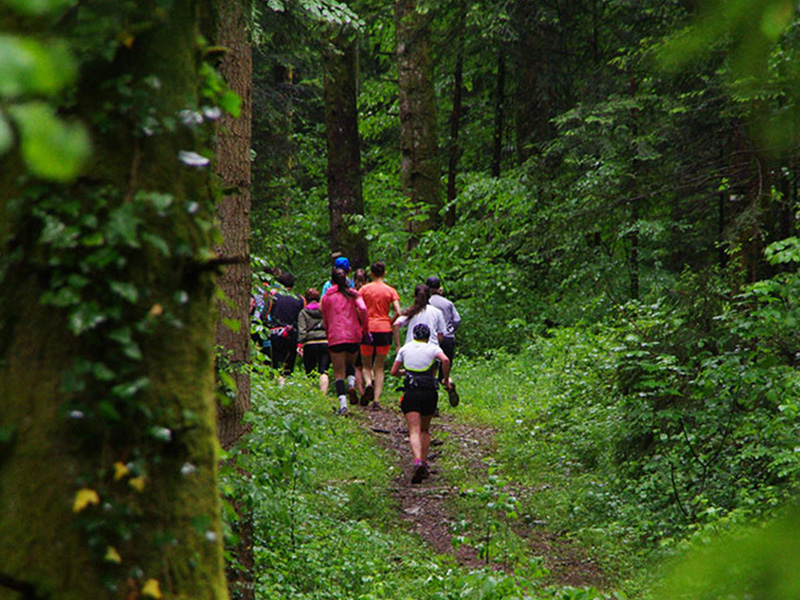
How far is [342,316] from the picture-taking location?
12.6 metres

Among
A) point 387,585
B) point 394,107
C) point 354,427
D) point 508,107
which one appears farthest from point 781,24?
point 394,107

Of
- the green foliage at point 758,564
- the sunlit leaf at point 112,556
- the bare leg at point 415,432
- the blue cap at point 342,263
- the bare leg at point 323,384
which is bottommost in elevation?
the bare leg at point 415,432

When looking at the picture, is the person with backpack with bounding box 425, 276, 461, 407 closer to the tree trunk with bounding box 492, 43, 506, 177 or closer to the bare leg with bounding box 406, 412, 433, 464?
the bare leg with bounding box 406, 412, 433, 464

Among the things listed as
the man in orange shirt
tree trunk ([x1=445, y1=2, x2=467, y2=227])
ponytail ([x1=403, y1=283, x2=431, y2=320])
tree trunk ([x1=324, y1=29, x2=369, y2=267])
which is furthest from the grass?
tree trunk ([x1=445, y1=2, x2=467, y2=227])

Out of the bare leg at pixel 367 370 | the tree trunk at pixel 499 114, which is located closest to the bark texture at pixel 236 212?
the bare leg at pixel 367 370

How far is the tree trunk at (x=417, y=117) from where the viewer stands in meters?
18.9

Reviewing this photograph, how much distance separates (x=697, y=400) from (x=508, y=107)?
15.0 metres

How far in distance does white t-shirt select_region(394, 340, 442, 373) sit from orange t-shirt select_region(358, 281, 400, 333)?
3.29 m

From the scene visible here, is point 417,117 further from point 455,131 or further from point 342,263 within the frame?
point 342,263

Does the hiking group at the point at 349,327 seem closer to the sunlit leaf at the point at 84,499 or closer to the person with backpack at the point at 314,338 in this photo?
the person with backpack at the point at 314,338

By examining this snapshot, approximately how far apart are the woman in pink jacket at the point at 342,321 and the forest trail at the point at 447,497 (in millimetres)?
1029

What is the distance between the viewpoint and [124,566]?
2111mm

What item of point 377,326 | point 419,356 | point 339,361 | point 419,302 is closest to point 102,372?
point 419,356

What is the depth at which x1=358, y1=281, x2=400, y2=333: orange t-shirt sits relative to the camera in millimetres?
13484
